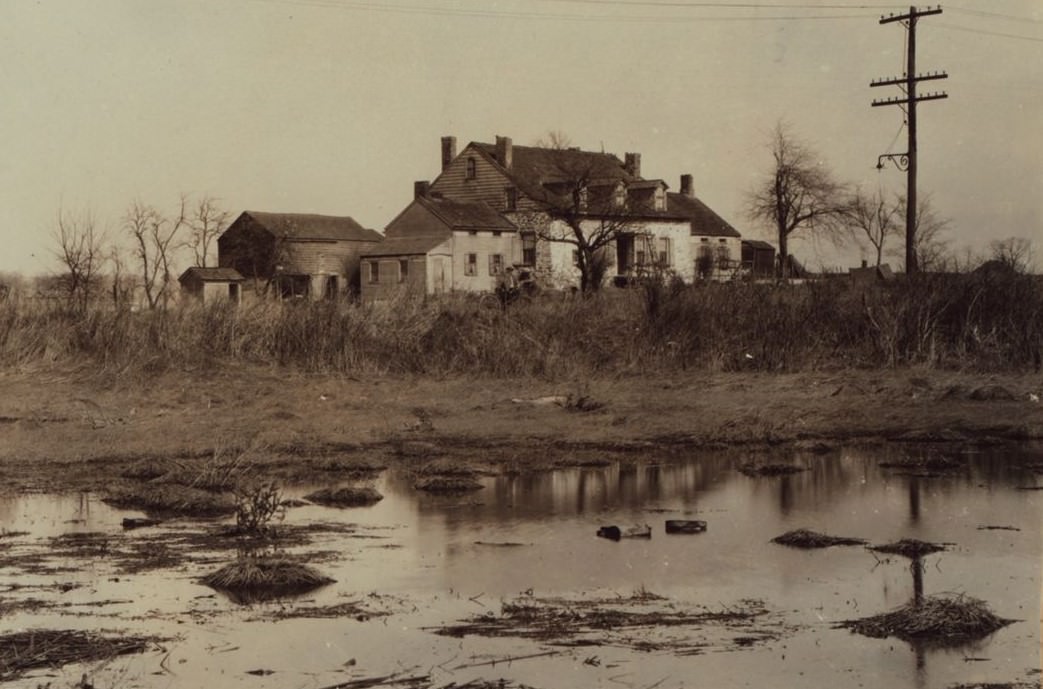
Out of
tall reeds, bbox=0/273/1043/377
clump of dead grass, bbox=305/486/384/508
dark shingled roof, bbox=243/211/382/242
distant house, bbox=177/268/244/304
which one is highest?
dark shingled roof, bbox=243/211/382/242

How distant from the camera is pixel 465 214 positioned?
61562 millimetres

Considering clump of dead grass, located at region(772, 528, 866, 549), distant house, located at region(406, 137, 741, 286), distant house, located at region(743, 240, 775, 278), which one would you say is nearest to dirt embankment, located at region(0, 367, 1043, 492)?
clump of dead grass, located at region(772, 528, 866, 549)

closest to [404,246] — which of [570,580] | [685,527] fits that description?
[685,527]

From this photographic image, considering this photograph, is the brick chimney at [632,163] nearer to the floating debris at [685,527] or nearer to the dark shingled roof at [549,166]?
the dark shingled roof at [549,166]

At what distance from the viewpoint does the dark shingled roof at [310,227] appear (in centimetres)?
6550

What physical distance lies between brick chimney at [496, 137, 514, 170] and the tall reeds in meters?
39.2

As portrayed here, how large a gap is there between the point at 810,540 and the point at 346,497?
4.98 meters

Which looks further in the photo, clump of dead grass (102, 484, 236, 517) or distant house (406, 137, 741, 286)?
distant house (406, 137, 741, 286)

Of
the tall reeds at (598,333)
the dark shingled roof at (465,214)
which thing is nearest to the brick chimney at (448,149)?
the dark shingled roof at (465,214)

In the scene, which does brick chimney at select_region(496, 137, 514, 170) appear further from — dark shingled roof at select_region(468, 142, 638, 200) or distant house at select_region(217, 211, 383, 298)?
distant house at select_region(217, 211, 383, 298)

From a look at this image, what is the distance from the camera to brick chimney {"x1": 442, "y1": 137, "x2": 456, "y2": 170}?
68812 millimetres

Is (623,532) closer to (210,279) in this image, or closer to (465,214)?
(465,214)

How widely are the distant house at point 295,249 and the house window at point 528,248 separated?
31.9 feet

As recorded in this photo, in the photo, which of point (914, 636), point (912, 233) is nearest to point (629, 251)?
point (912, 233)
